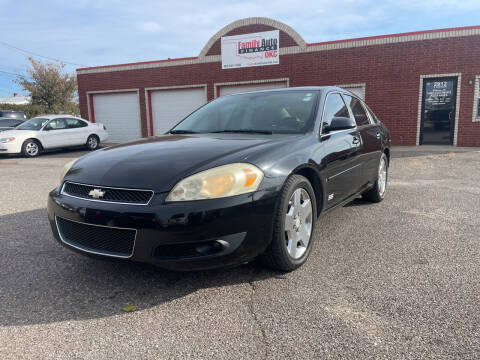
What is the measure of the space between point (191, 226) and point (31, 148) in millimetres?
12612

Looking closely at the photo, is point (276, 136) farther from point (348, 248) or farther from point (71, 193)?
point (71, 193)

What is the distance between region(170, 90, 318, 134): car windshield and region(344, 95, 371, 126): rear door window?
93 centimetres

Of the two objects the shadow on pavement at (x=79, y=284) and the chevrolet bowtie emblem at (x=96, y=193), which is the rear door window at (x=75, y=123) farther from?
the chevrolet bowtie emblem at (x=96, y=193)

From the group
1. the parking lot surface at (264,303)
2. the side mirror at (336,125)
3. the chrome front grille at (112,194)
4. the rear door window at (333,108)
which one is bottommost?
the parking lot surface at (264,303)

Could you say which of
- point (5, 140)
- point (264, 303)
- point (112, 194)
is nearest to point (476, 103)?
point (264, 303)

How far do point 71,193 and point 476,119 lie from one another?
46.8 ft

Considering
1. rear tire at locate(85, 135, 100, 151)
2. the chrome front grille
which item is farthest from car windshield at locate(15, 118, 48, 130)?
the chrome front grille

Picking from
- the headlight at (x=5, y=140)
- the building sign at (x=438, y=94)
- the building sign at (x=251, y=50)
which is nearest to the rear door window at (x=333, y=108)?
the building sign at (x=438, y=94)

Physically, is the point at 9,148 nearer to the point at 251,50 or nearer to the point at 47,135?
the point at 47,135

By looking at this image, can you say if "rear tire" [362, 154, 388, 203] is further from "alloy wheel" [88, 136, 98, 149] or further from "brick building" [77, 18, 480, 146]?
"alloy wheel" [88, 136, 98, 149]

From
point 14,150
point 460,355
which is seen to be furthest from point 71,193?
point 14,150

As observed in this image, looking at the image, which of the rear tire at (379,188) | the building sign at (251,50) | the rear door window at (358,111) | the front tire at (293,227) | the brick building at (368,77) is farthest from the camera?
the building sign at (251,50)

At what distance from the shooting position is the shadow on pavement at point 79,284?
2439 millimetres

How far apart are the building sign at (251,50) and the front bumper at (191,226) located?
13.9 metres
